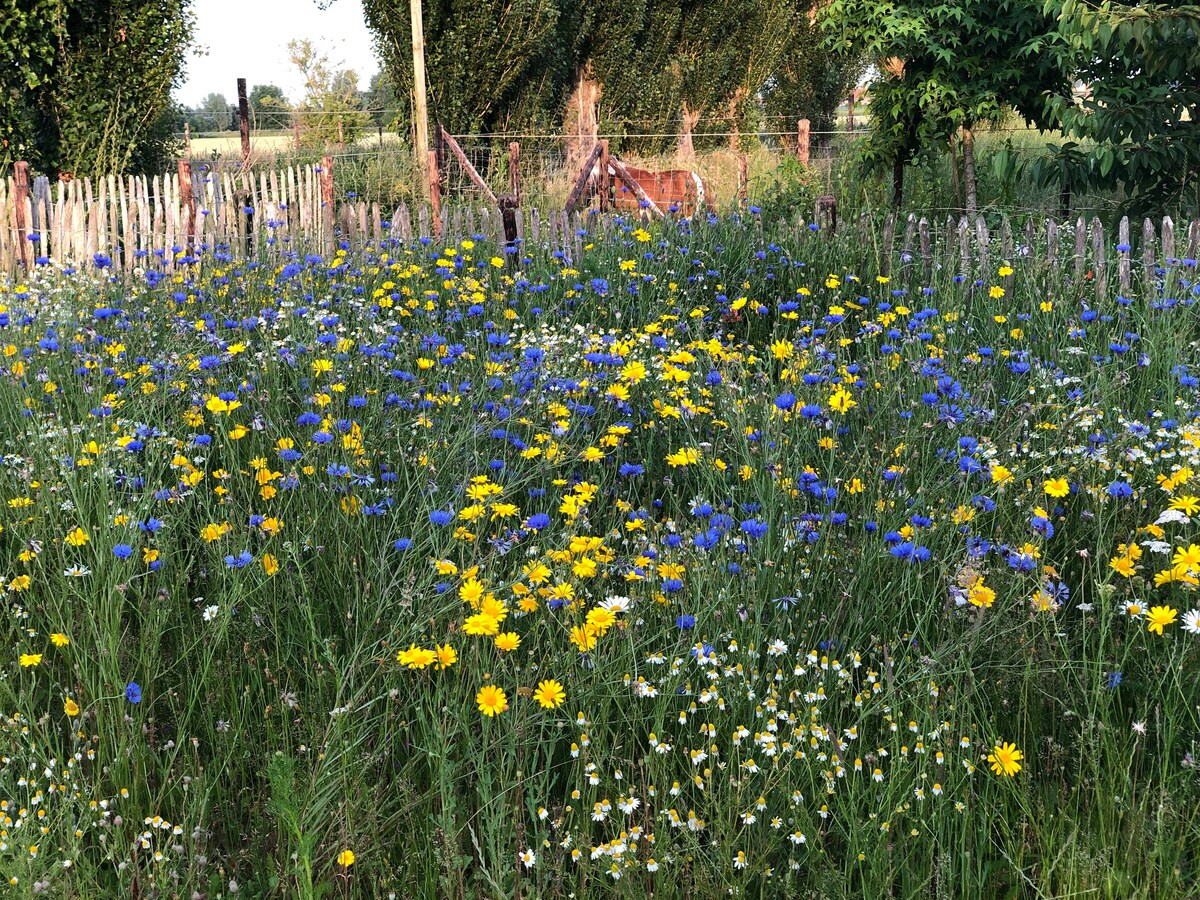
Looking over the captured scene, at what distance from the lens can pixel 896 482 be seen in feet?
9.33

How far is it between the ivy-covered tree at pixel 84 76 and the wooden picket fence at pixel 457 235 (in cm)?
465

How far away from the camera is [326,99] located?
3059 centimetres

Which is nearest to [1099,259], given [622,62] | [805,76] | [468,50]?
[468,50]

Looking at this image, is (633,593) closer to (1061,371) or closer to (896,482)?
(896,482)

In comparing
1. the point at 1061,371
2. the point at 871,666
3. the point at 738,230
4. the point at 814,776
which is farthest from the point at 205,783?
the point at 738,230

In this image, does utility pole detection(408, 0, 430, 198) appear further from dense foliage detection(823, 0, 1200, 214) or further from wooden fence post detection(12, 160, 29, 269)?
wooden fence post detection(12, 160, 29, 269)

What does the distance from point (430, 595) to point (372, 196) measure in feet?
49.4

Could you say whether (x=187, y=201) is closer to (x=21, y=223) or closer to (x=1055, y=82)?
(x=21, y=223)

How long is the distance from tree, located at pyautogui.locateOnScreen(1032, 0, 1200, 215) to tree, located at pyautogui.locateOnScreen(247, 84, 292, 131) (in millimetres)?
20607

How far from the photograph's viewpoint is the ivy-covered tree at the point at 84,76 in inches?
529

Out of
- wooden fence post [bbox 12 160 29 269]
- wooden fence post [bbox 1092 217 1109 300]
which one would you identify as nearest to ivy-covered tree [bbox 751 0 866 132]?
wooden fence post [bbox 12 160 29 269]

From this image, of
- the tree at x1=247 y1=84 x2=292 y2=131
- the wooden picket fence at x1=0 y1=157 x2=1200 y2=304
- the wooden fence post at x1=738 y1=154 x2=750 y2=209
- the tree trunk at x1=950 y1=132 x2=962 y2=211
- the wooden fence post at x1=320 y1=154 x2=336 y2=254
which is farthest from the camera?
the tree at x1=247 y1=84 x2=292 y2=131

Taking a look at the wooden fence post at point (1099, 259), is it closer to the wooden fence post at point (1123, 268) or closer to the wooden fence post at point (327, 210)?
the wooden fence post at point (1123, 268)

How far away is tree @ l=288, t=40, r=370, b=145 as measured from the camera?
97.2 feet
